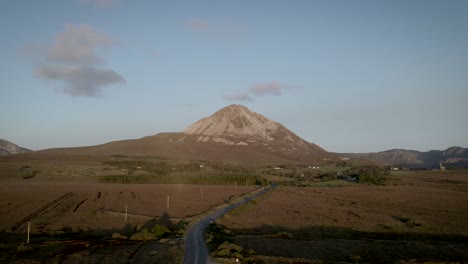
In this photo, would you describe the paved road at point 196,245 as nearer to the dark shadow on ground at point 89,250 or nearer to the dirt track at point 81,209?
the dark shadow on ground at point 89,250

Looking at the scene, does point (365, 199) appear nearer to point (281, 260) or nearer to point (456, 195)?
point (456, 195)

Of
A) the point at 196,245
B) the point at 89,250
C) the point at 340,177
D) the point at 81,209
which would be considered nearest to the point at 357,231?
the point at 196,245

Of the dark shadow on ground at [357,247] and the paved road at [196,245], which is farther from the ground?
the paved road at [196,245]

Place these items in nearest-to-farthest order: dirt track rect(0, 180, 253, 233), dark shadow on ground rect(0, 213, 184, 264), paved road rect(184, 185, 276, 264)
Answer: paved road rect(184, 185, 276, 264) → dark shadow on ground rect(0, 213, 184, 264) → dirt track rect(0, 180, 253, 233)

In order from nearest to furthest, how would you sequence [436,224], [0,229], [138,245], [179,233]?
[138,245], [179,233], [0,229], [436,224]

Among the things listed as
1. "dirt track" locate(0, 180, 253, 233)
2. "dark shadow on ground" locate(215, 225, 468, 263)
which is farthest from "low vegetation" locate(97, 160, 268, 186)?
"dark shadow on ground" locate(215, 225, 468, 263)

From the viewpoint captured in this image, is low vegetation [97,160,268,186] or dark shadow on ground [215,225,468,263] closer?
dark shadow on ground [215,225,468,263]

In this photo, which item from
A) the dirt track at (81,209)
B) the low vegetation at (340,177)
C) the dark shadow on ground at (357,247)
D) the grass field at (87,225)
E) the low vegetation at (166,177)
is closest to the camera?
the grass field at (87,225)

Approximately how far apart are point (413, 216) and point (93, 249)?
38.3 meters

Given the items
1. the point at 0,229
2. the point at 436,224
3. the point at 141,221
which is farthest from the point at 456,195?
the point at 0,229

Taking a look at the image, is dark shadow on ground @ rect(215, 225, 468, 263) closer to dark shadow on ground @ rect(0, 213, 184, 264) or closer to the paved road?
the paved road

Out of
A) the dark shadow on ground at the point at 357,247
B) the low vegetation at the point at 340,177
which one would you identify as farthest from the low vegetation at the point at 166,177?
the dark shadow on ground at the point at 357,247

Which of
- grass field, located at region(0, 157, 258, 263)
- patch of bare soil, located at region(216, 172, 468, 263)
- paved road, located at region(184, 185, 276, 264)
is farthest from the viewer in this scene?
patch of bare soil, located at region(216, 172, 468, 263)

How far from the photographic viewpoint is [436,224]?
41500mm
